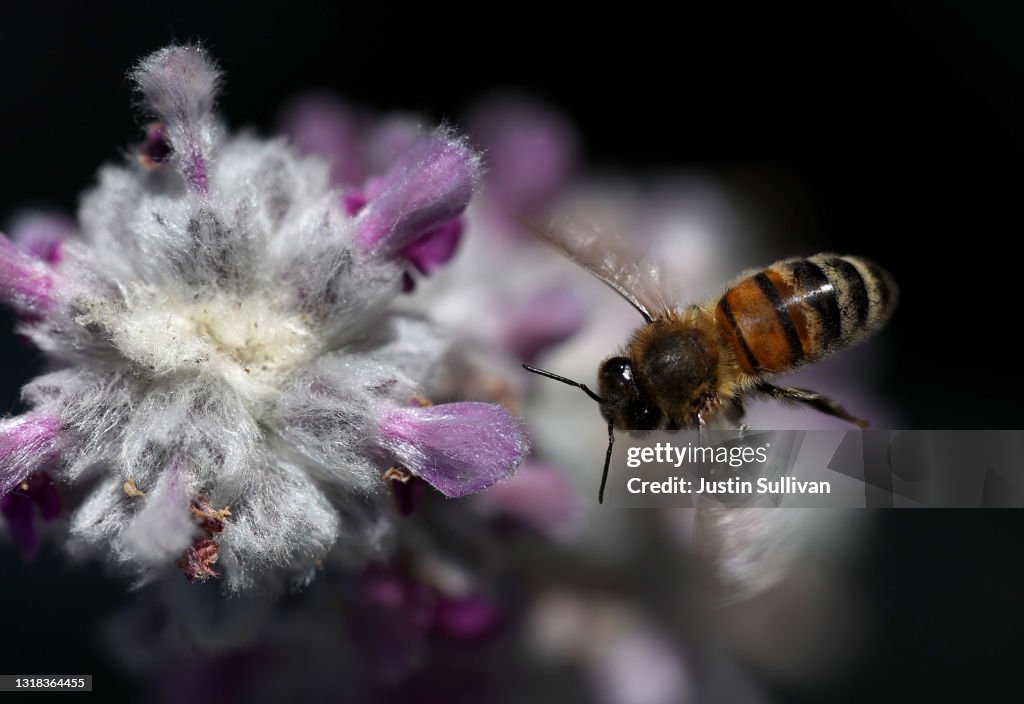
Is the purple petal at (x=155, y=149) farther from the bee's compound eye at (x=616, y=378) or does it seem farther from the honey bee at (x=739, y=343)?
the bee's compound eye at (x=616, y=378)

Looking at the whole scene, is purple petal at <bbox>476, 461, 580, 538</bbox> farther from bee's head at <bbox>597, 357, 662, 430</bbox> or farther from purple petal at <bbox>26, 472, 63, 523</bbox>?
purple petal at <bbox>26, 472, 63, 523</bbox>

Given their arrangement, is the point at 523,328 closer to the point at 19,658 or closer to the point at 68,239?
the point at 68,239

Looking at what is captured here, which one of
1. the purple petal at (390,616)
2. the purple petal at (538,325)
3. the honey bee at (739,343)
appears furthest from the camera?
the purple petal at (538,325)

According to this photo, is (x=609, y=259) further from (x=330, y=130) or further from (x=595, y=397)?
(x=330, y=130)

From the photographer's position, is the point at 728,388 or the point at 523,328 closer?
the point at 728,388

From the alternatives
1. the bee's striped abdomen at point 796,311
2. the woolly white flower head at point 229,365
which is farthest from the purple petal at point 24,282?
the bee's striped abdomen at point 796,311

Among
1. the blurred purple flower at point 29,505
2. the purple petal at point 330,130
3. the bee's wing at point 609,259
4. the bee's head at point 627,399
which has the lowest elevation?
the blurred purple flower at point 29,505

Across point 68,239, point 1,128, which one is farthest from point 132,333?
point 1,128
